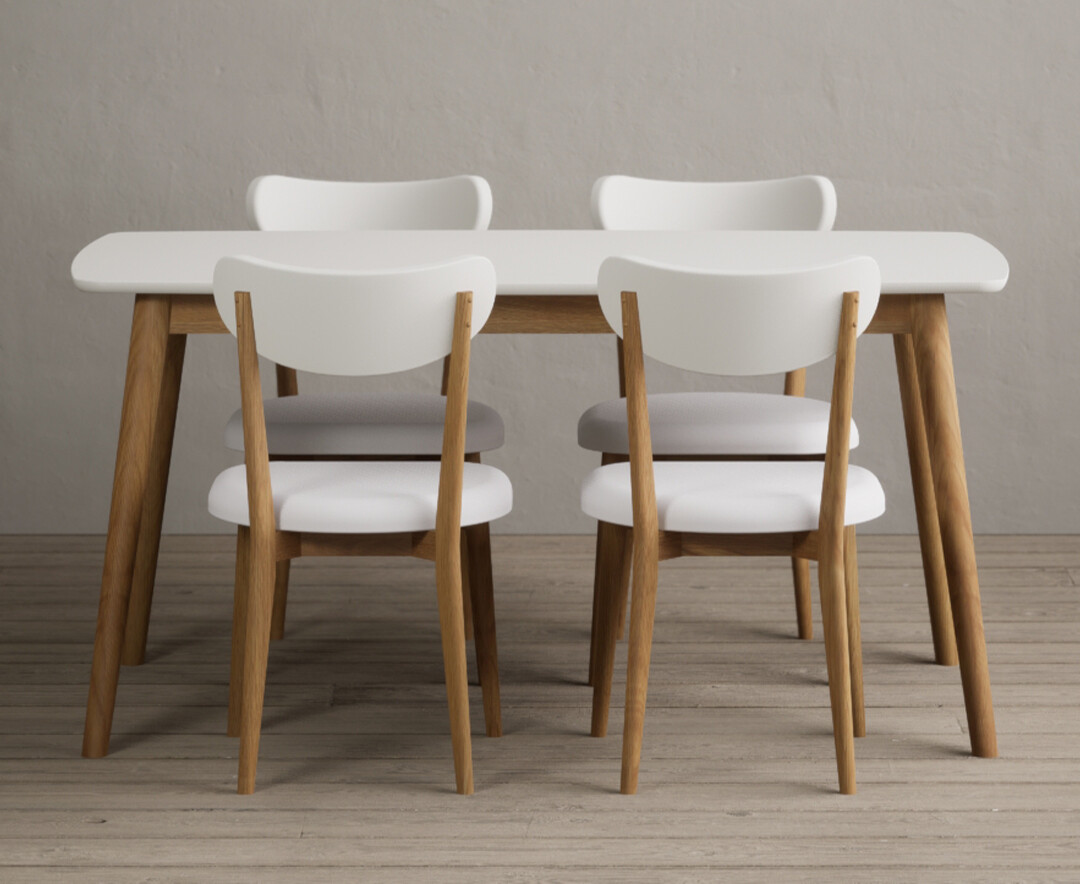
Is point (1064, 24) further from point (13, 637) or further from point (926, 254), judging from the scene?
point (13, 637)

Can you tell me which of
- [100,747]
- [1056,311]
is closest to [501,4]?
[1056,311]

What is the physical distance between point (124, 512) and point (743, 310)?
1.07 m

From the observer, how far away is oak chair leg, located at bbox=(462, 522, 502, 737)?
226 cm

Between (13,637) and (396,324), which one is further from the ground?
(396,324)

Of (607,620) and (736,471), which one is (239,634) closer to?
(607,620)

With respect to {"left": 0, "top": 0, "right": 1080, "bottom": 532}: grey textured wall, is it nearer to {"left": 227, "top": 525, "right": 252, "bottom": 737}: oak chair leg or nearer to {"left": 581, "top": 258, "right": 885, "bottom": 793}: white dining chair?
{"left": 227, "top": 525, "right": 252, "bottom": 737}: oak chair leg

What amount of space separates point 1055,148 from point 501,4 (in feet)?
5.04

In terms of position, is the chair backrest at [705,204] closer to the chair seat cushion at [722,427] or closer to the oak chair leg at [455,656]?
the chair seat cushion at [722,427]

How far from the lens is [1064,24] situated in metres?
3.56

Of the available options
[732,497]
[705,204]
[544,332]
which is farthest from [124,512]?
[705,204]

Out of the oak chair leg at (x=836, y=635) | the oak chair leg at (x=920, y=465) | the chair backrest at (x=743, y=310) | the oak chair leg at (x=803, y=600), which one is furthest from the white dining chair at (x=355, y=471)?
the oak chair leg at (x=803, y=600)

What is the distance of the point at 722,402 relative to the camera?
2.62 metres

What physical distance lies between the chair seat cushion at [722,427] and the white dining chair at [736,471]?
266mm

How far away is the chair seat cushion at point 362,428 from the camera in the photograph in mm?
2500
